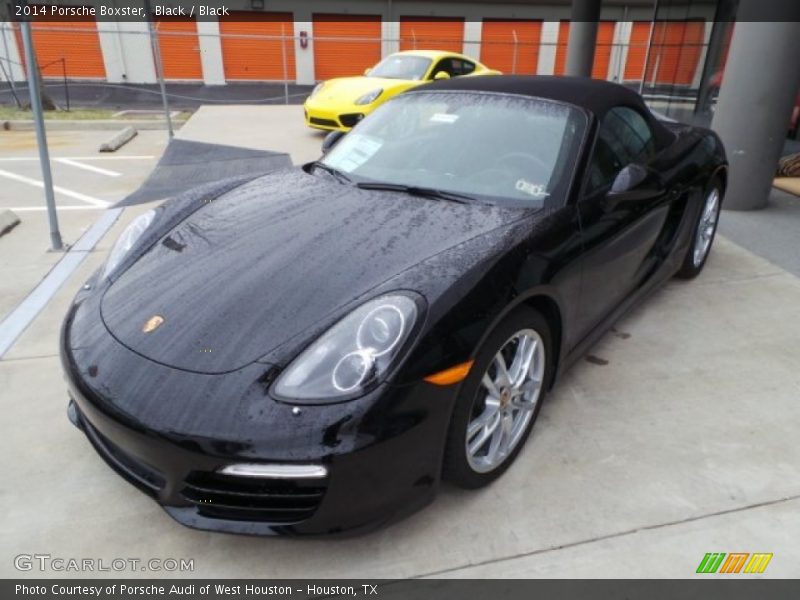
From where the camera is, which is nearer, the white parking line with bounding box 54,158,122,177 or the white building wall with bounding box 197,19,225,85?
the white parking line with bounding box 54,158,122,177

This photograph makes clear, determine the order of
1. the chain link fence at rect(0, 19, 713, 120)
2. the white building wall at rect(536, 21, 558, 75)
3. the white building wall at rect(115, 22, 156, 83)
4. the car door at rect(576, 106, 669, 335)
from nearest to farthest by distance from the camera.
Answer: the car door at rect(576, 106, 669, 335) → the chain link fence at rect(0, 19, 713, 120) → the white building wall at rect(115, 22, 156, 83) → the white building wall at rect(536, 21, 558, 75)

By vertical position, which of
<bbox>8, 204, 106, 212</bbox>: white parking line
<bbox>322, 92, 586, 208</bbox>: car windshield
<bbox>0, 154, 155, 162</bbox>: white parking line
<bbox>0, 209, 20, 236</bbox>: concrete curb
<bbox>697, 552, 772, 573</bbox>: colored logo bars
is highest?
<bbox>322, 92, 586, 208</bbox>: car windshield

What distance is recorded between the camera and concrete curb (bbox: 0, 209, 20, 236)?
192 inches

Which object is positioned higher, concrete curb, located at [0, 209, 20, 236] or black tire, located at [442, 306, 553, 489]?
black tire, located at [442, 306, 553, 489]

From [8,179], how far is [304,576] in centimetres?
701

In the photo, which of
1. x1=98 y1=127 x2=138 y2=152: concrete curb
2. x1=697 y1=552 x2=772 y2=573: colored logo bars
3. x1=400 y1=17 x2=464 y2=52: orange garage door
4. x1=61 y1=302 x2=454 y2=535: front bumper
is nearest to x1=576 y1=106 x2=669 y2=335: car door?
x1=697 y1=552 x2=772 y2=573: colored logo bars

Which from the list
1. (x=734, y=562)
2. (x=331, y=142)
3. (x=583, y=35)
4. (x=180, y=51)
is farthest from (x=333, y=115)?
(x=180, y=51)

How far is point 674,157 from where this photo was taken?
3.40 metres

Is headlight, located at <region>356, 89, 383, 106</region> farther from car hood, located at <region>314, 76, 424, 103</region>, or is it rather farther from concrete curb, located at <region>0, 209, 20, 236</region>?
concrete curb, located at <region>0, 209, 20, 236</region>

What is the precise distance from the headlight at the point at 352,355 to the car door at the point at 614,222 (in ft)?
3.35

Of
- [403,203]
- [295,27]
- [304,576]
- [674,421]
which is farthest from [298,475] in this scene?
[295,27]

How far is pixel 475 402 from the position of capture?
203cm

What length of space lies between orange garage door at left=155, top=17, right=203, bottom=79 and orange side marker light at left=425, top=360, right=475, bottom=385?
22988mm

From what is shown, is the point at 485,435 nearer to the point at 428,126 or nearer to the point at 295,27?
the point at 428,126
